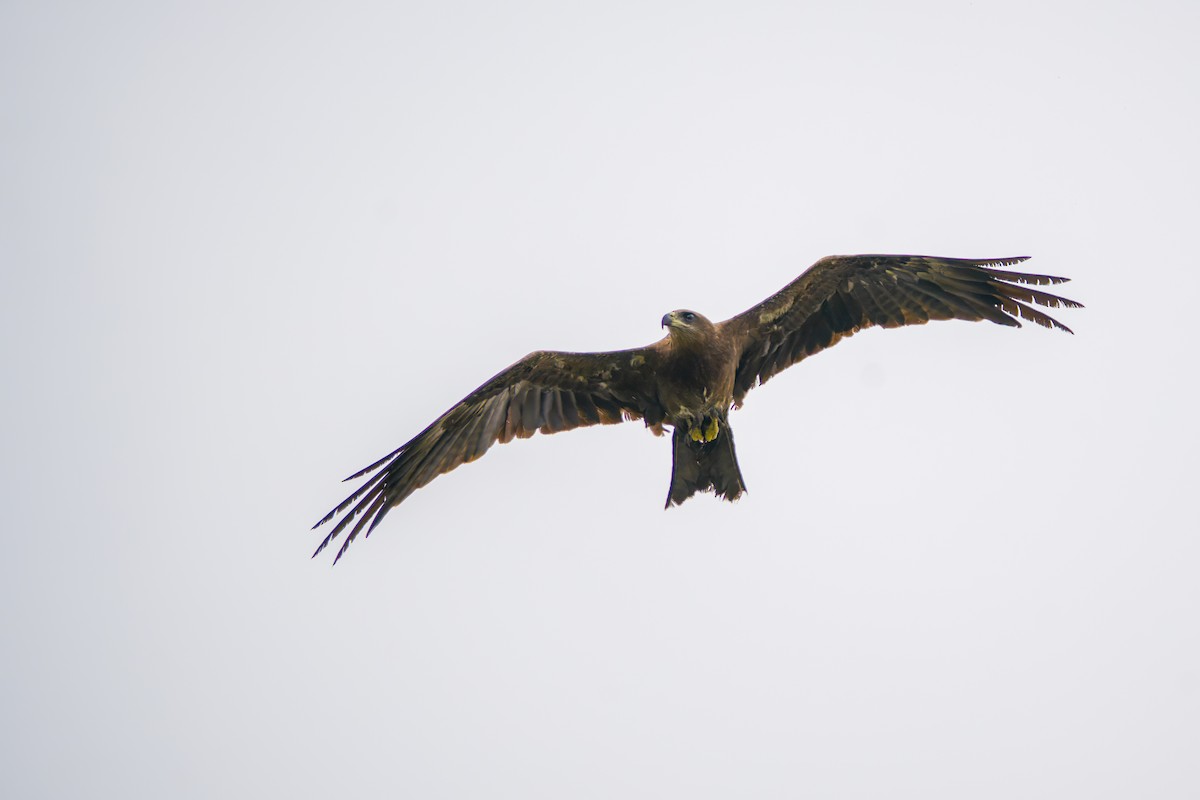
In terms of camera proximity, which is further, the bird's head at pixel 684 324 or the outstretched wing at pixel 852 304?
the outstretched wing at pixel 852 304

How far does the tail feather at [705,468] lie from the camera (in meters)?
8.27

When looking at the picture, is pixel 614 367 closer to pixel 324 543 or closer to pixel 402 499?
pixel 402 499

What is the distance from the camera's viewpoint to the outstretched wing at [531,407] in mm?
8461

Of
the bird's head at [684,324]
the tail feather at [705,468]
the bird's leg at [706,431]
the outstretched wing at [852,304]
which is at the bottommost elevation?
the tail feather at [705,468]

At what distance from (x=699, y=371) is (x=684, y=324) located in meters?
0.42

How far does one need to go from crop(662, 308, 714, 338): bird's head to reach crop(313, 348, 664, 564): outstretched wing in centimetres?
44

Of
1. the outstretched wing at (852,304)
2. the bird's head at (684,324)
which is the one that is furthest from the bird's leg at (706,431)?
the bird's head at (684,324)

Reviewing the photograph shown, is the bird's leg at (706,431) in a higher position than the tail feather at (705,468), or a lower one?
higher

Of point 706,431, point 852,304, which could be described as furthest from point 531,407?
point 852,304

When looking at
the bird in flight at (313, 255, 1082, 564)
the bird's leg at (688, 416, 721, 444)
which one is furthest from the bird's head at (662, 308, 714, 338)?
the bird's leg at (688, 416, 721, 444)

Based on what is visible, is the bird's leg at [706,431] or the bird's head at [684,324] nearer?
the bird's head at [684,324]

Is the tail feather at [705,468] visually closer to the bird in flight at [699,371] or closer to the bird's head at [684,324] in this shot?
the bird in flight at [699,371]

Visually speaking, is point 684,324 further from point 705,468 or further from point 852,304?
point 852,304

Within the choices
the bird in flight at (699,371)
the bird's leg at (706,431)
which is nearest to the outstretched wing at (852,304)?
the bird in flight at (699,371)
